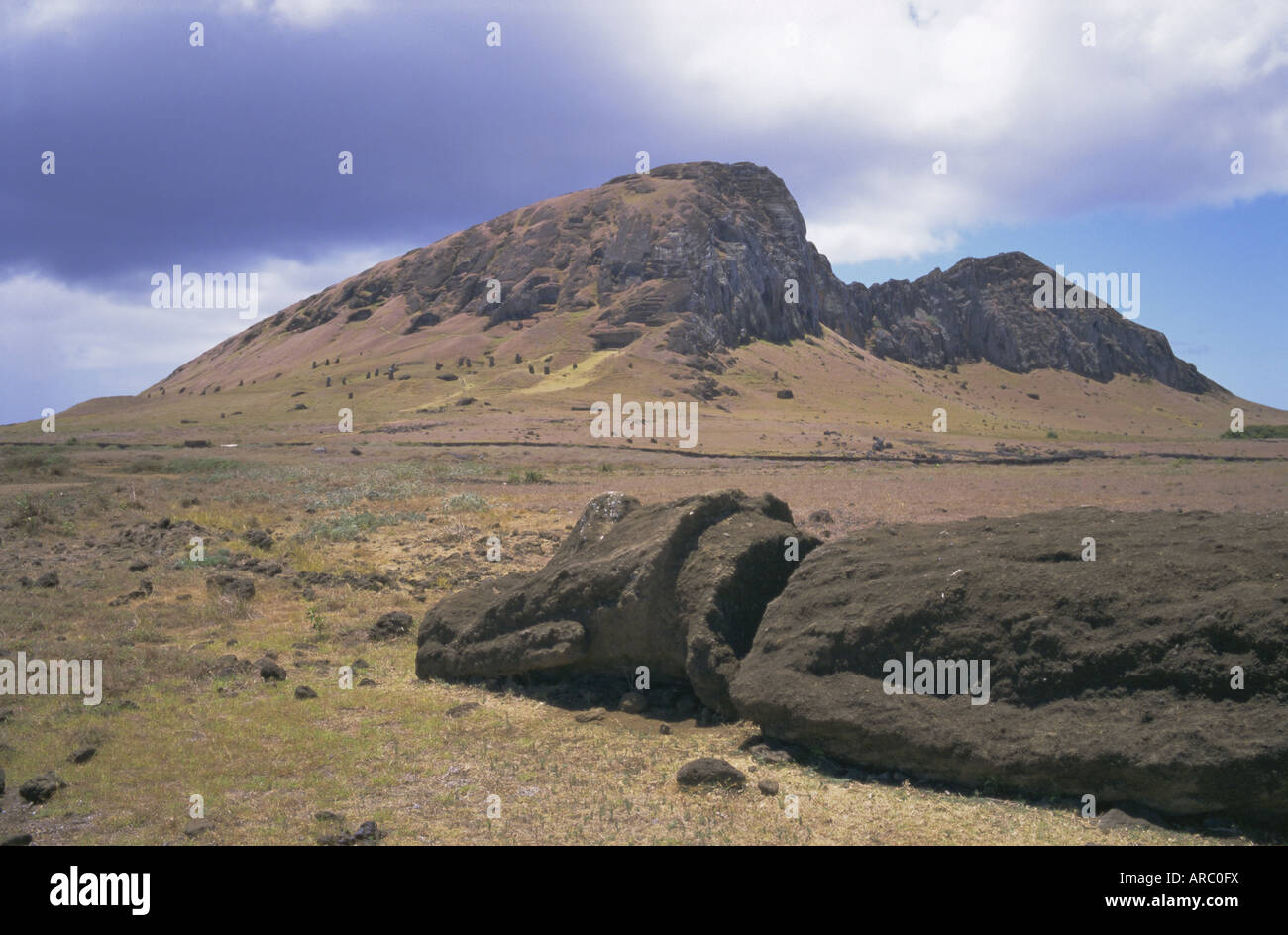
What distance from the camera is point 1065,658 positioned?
6707 mm

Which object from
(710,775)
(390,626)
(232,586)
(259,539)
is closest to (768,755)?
(710,775)

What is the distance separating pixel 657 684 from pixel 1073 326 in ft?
586

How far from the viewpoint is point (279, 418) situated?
77062 millimetres

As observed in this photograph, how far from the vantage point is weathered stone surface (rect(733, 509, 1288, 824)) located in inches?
229

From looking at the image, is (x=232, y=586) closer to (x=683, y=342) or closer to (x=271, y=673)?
(x=271, y=673)

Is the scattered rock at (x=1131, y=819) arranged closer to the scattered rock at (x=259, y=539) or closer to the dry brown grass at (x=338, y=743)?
the dry brown grass at (x=338, y=743)

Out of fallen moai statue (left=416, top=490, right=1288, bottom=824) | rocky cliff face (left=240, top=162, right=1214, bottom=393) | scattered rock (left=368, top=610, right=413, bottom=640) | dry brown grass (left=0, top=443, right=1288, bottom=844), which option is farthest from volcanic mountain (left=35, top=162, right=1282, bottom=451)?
fallen moai statue (left=416, top=490, right=1288, bottom=824)

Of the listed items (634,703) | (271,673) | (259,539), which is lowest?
(634,703)

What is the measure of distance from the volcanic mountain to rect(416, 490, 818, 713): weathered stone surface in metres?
46.3

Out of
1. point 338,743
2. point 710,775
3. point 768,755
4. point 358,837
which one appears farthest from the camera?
point 338,743

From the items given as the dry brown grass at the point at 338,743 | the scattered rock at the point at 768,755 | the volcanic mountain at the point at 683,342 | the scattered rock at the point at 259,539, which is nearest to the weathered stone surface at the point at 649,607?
the dry brown grass at the point at 338,743

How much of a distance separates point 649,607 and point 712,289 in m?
110

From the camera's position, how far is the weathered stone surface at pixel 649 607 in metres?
9.00

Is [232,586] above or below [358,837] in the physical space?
above
